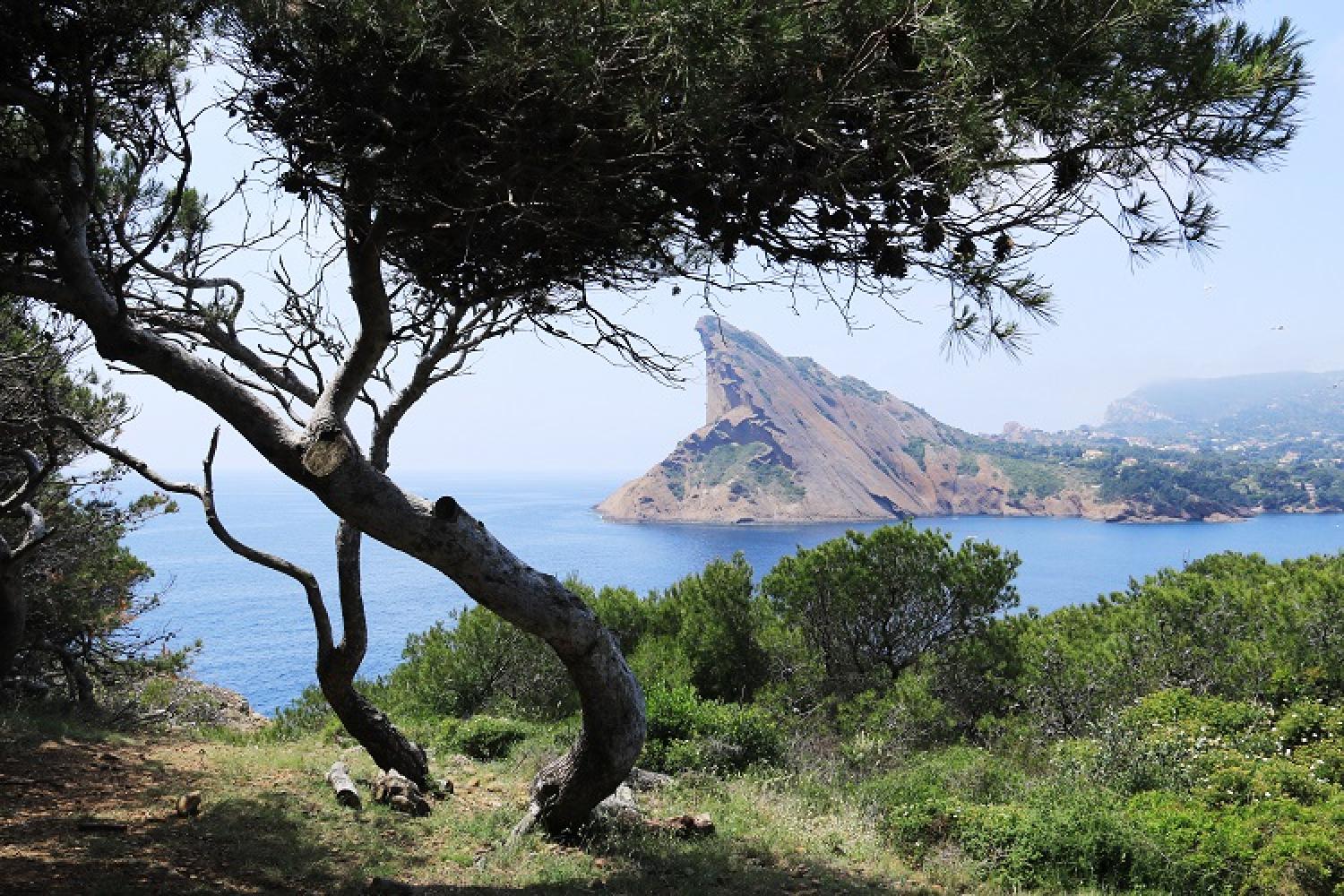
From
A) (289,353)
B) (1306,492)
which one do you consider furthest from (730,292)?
(1306,492)

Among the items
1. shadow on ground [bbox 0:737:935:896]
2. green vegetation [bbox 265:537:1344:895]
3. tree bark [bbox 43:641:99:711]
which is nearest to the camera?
shadow on ground [bbox 0:737:935:896]

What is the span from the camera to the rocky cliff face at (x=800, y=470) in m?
79.0

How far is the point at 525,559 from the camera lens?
159ft

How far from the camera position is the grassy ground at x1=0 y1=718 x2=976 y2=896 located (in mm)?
4195

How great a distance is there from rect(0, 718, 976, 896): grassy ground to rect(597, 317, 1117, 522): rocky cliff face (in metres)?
65.5

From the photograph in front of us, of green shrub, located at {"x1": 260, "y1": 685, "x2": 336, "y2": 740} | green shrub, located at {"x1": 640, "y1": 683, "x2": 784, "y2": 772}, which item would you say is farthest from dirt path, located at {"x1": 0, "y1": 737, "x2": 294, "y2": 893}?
green shrub, located at {"x1": 640, "y1": 683, "x2": 784, "y2": 772}

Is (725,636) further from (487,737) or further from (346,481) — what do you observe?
(346,481)

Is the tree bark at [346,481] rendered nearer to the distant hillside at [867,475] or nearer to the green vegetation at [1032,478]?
the distant hillside at [867,475]

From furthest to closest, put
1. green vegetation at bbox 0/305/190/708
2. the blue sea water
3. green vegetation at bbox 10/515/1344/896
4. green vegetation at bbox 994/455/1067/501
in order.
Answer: green vegetation at bbox 994/455/1067/501, the blue sea water, green vegetation at bbox 0/305/190/708, green vegetation at bbox 10/515/1344/896

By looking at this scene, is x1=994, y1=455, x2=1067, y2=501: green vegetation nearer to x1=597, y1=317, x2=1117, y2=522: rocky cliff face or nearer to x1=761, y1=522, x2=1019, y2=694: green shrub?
x1=597, y1=317, x2=1117, y2=522: rocky cliff face

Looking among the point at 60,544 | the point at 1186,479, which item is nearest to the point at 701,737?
the point at 60,544

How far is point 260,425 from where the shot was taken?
13.2ft

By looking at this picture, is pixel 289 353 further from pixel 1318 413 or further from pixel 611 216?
pixel 1318 413

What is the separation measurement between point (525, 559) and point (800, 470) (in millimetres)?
40487
